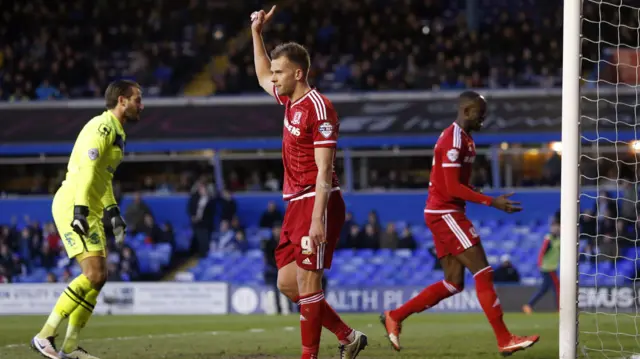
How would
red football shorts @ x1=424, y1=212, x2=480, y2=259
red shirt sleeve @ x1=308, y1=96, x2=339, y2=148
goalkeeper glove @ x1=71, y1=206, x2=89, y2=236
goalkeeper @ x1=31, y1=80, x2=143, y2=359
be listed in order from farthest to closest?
red football shorts @ x1=424, y1=212, x2=480, y2=259
goalkeeper @ x1=31, y1=80, x2=143, y2=359
goalkeeper glove @ x1=71, y1=206, x2=89, y2=236
red shirt sleeve @ x1=308, y1=96, x2=339, y2=148

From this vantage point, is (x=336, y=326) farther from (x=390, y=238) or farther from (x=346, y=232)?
(x=346, y=232)

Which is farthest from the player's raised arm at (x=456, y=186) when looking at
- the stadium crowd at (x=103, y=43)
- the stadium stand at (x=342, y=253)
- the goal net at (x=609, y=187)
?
the stadium crowd at (x=103, y=43)

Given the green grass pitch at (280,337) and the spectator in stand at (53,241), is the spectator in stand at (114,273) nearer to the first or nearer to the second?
the spectator in stand at (53,241)

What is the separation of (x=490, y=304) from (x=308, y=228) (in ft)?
8.13

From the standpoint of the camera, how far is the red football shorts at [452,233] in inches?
359

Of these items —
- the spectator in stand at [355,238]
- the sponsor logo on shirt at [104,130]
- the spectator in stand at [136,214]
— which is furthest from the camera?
the spectator in stand at [136,214]

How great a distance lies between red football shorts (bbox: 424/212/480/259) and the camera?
29.9 feet

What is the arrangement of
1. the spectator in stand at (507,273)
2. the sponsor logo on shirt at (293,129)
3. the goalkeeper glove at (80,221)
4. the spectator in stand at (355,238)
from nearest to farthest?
the sponsor logo on shirt at (293,129), the goalkeeper glove at (80,221), the spectator in stand at (507,273), the spectator in stand at (355,238)

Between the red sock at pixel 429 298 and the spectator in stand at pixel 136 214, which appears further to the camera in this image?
the spectator in stand at pixel 136 214

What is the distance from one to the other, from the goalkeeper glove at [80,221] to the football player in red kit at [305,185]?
1.64m

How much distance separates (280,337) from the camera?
1155cm

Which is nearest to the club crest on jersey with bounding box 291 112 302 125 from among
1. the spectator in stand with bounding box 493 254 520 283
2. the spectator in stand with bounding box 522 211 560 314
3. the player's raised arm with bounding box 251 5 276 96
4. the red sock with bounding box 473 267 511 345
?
the player's raised arm with bounding box 251 5 276 96

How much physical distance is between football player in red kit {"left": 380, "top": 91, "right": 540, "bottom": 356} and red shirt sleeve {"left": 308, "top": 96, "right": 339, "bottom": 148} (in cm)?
232

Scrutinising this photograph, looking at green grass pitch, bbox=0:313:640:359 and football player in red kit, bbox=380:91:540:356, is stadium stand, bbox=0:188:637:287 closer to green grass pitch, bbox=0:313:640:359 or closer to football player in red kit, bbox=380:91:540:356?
green grass pitch, bbox=0:313:640:359
